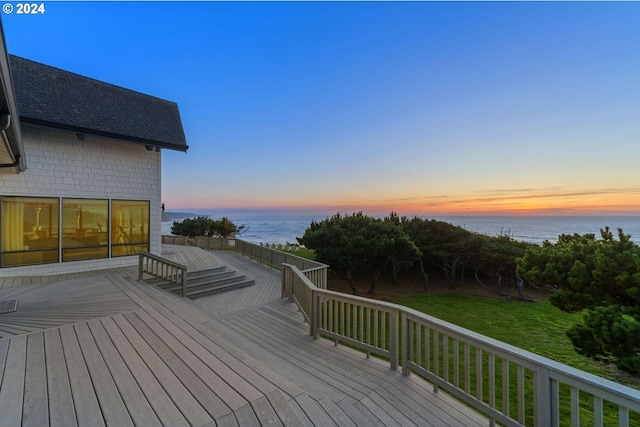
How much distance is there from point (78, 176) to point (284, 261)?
711 cm

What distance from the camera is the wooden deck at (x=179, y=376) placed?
1.92 meters

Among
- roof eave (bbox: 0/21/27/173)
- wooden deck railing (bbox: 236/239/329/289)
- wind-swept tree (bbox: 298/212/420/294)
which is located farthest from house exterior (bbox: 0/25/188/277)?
wind-swept tree (bbox: 298/212/420/294)

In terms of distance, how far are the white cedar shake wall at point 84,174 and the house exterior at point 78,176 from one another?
0.07ft

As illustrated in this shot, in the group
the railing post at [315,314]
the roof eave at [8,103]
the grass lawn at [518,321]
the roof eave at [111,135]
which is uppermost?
the roof eave at [111,135]

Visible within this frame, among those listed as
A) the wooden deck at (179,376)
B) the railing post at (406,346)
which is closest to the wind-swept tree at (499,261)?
the railing post at (406,346)

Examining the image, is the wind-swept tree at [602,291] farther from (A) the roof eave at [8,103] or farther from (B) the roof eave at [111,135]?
(B) the roof eave at [111,135]

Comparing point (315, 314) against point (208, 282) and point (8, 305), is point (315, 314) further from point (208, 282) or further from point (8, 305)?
point (8, 305)

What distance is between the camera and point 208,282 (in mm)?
7777

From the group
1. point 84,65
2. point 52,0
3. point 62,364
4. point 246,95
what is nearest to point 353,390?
point 62,364

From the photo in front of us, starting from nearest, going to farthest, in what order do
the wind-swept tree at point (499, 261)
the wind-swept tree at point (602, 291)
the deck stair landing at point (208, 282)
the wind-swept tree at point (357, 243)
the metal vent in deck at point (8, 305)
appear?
1. the wind-swept tree at point (602, 291)
2. the metal vent in deck at point (8, 305)
3. the deck stair landing at point (208, 282)
4. the wind-swept tree at point (357, 243)
5. the wind-swept tree at point (499, 261)

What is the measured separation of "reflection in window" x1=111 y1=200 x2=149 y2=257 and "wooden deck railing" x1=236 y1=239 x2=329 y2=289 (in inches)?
178

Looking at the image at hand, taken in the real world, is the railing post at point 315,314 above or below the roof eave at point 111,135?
below

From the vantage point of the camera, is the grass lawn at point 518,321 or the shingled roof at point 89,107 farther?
the shingled roof at point 89,107

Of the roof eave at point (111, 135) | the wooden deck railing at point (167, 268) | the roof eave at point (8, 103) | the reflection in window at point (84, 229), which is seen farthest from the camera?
the reflection in window at point (84, 229)
